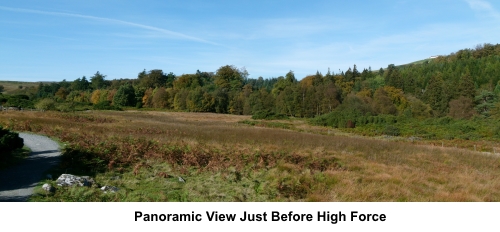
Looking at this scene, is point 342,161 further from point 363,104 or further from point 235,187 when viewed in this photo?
point 363,104

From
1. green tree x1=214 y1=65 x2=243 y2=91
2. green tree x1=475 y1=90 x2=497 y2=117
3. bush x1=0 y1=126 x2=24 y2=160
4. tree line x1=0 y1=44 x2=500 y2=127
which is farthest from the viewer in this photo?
green tree x1=214 y1=65 x2=243 y2=91

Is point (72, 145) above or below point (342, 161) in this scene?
above

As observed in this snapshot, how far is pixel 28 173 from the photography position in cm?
1048

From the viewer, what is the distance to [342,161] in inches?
A: 623

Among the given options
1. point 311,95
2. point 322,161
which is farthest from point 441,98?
point 322,161

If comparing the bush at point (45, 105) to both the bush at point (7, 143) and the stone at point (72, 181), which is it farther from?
the stone at point (72, 181)

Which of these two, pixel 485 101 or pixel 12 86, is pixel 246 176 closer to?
pixel 485 101

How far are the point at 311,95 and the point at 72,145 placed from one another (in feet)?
204

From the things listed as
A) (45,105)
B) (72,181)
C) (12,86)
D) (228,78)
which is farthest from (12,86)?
(72,181)

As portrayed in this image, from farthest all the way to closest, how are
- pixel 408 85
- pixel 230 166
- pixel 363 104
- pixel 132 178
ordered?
pixel 408 85, pixel 363 104, pixel 230 166, pixel 132 178

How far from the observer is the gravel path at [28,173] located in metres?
8.49

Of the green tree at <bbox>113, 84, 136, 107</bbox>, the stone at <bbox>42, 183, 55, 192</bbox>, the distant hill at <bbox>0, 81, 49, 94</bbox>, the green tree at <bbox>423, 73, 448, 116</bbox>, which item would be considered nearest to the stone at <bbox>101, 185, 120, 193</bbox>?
the stone at <bbox>42, 183, 55, 192</bbox>

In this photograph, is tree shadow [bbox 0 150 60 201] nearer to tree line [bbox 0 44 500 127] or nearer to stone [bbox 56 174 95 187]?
Result: stone [bbox 56 174 95 187]

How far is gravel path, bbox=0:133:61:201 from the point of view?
849 centimetres
